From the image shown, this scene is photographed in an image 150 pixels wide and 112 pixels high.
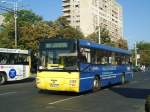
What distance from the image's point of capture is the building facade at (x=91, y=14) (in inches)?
5708

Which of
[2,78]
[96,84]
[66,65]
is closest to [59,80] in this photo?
[66,65]

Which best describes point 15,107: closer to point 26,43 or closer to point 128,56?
point 128,56

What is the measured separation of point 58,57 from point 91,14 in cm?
12710

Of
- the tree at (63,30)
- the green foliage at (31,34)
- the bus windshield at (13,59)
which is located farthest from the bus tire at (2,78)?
the tree at (63,30)

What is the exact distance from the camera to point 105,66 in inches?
901

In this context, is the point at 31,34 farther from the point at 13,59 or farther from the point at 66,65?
the point at 66,65

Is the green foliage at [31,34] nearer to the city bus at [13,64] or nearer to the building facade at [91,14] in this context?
the city bus at [13,64]

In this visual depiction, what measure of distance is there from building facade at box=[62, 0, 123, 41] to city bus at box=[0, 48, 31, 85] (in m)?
105

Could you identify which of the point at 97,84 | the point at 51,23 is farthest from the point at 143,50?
the point at 97,84

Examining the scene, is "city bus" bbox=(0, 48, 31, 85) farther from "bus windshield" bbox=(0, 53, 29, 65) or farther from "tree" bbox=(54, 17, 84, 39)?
"tree" bbox=(54, 17, 84, 39)

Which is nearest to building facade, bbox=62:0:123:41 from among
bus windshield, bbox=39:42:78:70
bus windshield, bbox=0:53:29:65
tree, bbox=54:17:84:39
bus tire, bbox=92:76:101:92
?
tree, bbox=54:17:84:39

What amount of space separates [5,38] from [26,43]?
12.2 ft

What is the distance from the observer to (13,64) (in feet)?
95.0

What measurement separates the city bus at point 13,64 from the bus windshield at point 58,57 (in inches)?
374
